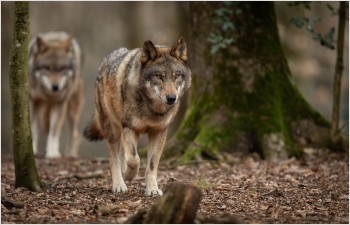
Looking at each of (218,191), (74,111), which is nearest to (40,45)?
(74,111)

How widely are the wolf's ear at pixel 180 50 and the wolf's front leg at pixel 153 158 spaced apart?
2.79 ft

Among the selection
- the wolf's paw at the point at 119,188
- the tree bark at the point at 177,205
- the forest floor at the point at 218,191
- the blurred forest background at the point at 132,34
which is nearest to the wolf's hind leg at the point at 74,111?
the forest floor at the point at 218,191

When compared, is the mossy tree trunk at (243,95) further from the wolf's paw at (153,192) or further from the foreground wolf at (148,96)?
the wolf's paw at (153,192)

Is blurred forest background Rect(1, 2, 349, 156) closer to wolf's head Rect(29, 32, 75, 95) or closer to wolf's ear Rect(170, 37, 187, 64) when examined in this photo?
wolf's head Rect(29, 32, 75, 95)

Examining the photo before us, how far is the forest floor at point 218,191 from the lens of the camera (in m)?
5.39

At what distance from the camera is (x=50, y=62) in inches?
497

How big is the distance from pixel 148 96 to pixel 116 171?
107 cm

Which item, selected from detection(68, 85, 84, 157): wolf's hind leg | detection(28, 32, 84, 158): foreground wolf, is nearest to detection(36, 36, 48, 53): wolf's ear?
detection(28, 32, 84, 158): foreground wolf

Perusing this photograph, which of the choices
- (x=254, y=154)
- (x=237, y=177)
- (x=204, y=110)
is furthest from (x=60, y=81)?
(x=237, y=177)

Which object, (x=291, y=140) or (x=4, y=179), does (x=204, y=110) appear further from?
(x=4, y=179)

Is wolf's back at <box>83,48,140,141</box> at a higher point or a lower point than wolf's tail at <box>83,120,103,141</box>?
higher

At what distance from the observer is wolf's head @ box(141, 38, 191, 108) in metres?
6.60

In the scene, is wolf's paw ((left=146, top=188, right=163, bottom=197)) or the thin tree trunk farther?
the thin tree trunk

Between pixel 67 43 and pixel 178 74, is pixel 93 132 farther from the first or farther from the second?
pixel 67 43
